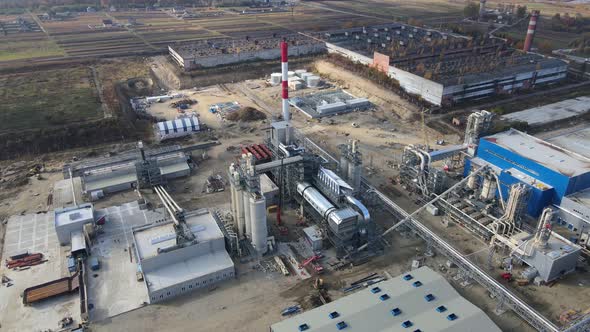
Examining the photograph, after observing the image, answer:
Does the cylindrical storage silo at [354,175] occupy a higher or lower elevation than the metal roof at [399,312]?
higher

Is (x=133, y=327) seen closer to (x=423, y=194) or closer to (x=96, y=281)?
(x=96, y=281)

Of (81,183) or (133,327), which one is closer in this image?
(133,327)

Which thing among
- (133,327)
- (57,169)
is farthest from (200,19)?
(133,327)

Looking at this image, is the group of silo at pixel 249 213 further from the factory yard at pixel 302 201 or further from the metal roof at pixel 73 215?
the metal roof at pixel 73 215

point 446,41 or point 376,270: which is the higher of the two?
point 446,41

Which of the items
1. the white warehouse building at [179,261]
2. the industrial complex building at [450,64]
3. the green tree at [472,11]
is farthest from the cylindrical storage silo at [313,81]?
the green tree at [472,11]

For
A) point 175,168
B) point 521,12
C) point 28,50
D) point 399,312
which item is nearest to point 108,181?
point 175,168

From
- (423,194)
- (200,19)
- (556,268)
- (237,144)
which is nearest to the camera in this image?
(556,268)
